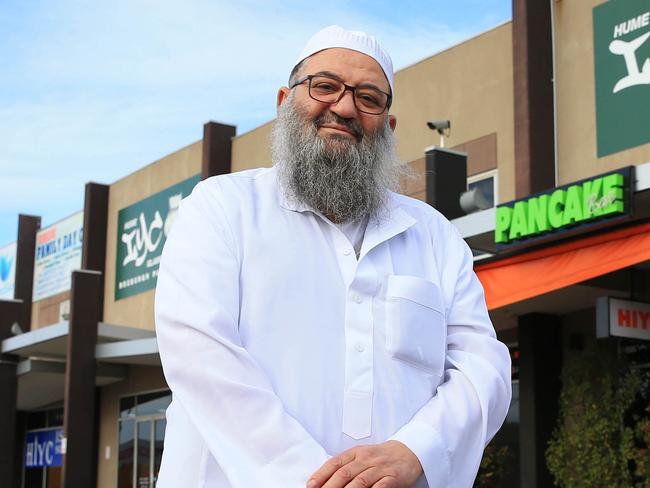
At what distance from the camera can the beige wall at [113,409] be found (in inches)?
908

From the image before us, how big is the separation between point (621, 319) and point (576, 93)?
3957 mm

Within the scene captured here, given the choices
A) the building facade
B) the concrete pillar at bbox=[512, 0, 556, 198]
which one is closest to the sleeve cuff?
the building facade

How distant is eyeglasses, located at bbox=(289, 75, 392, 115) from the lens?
2.57 metres

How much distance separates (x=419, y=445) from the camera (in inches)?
87.0

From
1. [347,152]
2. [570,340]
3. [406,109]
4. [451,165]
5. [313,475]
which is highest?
[406,109]

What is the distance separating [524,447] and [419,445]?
11.2 m

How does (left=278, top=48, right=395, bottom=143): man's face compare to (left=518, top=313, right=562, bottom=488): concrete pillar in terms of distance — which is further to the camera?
(left=518, top=313, right=562, bottom=488): concrete pillar

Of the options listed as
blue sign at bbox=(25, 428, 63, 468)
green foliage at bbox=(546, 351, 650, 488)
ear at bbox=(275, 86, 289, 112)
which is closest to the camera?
ear at bbox=(275, 86, 289, 112)

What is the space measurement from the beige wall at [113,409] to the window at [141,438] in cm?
16

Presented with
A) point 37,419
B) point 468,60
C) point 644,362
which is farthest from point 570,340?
point 37,419

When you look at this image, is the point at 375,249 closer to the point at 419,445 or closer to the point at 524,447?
the point at 419,445

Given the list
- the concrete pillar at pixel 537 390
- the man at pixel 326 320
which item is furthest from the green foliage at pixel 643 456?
the man at pixel 326 320

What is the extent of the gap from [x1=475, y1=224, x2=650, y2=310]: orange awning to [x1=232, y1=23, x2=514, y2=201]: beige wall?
10.3ft

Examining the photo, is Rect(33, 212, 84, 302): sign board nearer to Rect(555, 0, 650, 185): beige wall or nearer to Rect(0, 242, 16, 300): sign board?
Rect(0, 242, 16, 300): sign board
